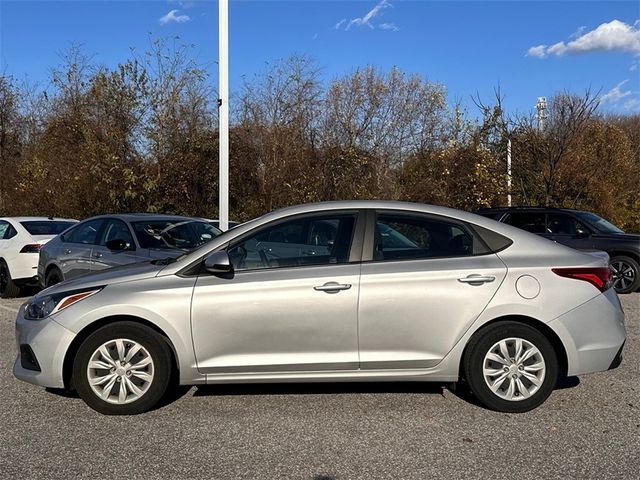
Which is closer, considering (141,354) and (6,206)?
(141,354)

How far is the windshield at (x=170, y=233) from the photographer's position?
300 inches

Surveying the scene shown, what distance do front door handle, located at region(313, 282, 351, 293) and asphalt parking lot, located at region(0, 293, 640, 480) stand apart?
3.20ft

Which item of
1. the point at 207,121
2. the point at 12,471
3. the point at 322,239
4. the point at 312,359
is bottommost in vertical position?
the point at 12,471

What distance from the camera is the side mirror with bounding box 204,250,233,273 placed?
4.39m

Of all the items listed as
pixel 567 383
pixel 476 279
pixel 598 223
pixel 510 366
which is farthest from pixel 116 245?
pixel 598 223

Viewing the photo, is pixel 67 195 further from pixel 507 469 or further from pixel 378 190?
pixel 507 469

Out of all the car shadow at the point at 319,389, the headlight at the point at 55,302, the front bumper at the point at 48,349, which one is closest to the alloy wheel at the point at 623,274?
the car shadow at the point at 319,389

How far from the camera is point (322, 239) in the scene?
15.5 ft

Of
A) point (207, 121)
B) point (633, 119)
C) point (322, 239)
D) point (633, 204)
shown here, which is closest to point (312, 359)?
point (322, 239)

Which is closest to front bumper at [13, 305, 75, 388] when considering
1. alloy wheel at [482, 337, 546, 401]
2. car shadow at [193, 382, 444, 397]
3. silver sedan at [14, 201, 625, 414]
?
silver sedan at [14, 201, 625, 414]

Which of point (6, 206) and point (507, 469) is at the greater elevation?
point (6, 206)

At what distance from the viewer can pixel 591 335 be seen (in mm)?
4559

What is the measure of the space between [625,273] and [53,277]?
32.9ft

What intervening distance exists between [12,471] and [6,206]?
21.0 metres
